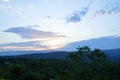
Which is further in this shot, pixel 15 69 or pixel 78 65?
pixel 15 69

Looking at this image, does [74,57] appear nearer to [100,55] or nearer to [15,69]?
[100,55]

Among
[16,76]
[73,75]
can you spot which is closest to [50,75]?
[16,76]

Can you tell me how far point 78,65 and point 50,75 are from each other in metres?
57.3

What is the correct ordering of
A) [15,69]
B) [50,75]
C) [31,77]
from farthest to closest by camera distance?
[50,75] → [31,77] → [15,69]

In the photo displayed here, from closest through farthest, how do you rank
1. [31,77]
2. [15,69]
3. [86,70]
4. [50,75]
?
[86,70], [15,69], [31,77], [50,75]

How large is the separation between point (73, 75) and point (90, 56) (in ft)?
13.1

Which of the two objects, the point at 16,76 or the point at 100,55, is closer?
the point at 100,55

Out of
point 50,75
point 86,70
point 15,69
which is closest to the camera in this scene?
point 86,70

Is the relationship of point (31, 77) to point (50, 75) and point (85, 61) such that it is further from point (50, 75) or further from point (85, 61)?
point (85, 61)

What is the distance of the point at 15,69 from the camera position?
7344cm

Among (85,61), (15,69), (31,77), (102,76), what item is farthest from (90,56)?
(31,77)

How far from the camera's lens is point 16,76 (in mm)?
74250

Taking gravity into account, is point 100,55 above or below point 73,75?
above

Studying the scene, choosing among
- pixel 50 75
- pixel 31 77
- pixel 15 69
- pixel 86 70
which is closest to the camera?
pixel 86 70
